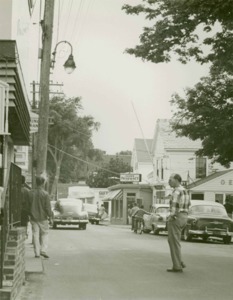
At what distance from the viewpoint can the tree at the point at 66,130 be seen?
79.8m

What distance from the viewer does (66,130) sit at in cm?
8019

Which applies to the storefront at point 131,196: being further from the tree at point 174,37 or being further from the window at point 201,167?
the tree at point 174,37

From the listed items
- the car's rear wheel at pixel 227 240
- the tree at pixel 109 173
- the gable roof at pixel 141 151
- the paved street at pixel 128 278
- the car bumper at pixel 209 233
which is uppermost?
the gable roof at pixel 141 151

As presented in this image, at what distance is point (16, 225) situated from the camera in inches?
407

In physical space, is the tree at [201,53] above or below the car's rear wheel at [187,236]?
above

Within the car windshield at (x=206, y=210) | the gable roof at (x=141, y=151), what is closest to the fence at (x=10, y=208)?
the car windshield at (x=206, y=210)

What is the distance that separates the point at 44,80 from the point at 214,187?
4089 centimetres

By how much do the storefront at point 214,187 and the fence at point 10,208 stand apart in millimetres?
47664

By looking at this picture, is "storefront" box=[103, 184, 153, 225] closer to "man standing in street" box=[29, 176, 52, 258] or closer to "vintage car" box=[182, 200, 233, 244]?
"vintage car" box=[182, 200, 233, 244]

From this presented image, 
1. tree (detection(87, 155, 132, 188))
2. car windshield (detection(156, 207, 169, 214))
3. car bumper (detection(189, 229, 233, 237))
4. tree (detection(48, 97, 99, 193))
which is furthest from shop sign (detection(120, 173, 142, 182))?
car bumper (detection(189, 229, 233, 237))

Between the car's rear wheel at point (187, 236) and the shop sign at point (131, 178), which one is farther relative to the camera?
the shop sign at point (131, 178)

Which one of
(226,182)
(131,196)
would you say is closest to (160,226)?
(226,182)

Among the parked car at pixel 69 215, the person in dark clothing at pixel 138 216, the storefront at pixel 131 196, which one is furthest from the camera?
the storefront at pixel 131 196

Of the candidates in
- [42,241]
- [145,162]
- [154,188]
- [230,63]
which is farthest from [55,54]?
[145,162]
